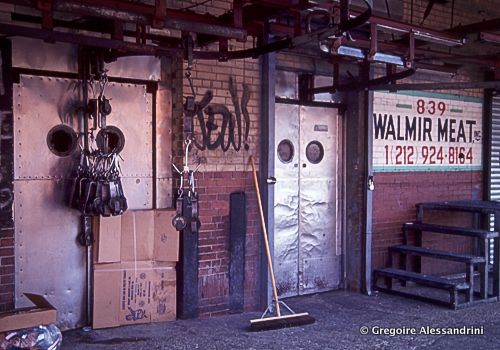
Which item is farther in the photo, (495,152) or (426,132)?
(495,152)

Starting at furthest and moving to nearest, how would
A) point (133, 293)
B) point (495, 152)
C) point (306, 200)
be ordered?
point (495, 152), point (306, 200), point (133, 293)

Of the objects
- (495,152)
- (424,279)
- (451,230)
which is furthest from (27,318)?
(495,152)

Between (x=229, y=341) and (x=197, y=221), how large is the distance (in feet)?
4.17

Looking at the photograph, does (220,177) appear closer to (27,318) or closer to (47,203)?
(47,203)

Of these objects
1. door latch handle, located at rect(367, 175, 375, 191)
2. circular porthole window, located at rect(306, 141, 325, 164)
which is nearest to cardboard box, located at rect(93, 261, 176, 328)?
circular porthole window, located at rect(306, 141, 325, 164)

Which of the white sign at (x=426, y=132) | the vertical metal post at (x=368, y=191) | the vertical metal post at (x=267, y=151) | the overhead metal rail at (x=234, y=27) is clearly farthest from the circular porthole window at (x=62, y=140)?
the white sign at (x=426, y=132)

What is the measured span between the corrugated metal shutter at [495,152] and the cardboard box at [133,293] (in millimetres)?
5765

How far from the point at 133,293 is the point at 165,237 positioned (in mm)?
641

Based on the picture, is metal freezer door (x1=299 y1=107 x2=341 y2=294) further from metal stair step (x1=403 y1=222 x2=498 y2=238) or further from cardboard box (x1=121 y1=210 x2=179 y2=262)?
cardboard box (x1=121 y1=210 x2=179 y2=262)

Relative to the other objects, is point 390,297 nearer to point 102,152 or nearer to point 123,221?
point 123,221

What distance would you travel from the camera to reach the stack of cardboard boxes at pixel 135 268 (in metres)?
5.84

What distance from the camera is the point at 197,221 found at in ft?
20.4

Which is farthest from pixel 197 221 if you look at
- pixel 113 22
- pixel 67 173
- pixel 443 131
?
pixel 443 131

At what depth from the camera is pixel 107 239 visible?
5.85 metres
